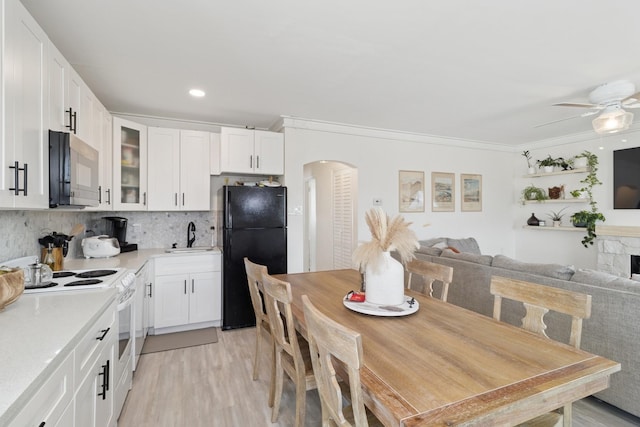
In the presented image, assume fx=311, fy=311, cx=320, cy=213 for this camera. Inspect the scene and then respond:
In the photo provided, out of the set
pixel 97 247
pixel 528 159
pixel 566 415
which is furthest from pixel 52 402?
pixel 528 159

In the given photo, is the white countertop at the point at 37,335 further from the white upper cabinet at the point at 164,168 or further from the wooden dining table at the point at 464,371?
the white upper cabinet at the point at 164,168

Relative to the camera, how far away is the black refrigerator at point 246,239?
3551 mm

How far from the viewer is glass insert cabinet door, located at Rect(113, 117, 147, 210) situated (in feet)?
11.0

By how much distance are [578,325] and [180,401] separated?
8.22 feet

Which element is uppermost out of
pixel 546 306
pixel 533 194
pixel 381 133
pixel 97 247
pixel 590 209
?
pixel 381 133

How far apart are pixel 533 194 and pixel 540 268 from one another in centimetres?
363

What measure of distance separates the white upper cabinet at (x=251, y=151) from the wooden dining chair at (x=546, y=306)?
9.63 ft

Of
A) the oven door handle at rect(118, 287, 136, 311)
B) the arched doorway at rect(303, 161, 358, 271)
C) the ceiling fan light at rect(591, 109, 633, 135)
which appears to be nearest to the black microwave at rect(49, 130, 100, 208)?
the oven door handle at rect(118, 287, 136, 311)

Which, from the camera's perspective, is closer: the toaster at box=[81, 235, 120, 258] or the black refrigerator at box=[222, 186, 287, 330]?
the toaster at box=[81, 235, 120, 258]

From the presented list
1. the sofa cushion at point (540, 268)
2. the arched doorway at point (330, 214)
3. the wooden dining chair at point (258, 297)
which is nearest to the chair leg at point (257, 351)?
the wooden dining chair at point (258, 297)

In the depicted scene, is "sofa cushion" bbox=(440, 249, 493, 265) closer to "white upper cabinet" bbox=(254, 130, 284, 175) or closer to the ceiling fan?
the ceiling fan

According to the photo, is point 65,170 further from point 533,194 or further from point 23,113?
point 533,194

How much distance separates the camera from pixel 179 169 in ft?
12.4

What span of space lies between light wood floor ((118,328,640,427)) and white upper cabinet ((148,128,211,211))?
1.71 meters
